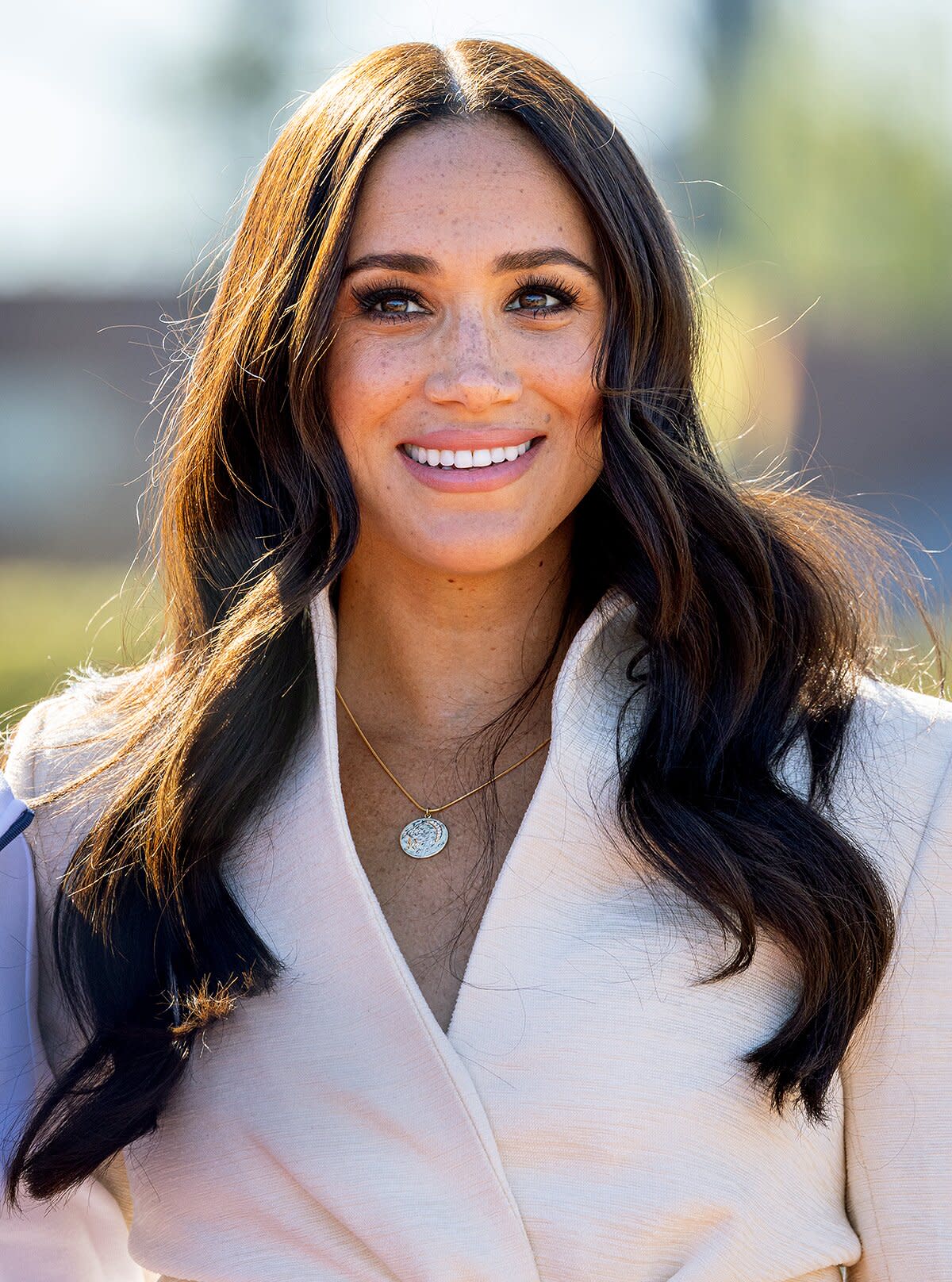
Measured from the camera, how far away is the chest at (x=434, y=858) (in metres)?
2.35

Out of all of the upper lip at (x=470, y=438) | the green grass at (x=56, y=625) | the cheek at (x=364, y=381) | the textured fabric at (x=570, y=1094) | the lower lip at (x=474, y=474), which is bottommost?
the green grass at (x=56, y=625)

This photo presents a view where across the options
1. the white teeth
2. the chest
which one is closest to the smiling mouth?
the white teeth

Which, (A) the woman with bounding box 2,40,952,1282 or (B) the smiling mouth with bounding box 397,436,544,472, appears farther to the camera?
(B) the smiling mouth with bounding box 397,436,544,472

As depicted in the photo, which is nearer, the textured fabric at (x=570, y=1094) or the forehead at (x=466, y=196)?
the textured fabric at (x=570, y=1094)

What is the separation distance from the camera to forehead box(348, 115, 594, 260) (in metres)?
2.35

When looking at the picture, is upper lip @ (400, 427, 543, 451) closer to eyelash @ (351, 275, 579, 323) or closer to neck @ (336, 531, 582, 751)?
eyelash @ (351, 275, 579, 323)

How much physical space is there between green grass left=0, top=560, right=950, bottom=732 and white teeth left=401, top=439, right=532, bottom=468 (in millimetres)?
628

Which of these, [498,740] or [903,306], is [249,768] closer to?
[498,740]

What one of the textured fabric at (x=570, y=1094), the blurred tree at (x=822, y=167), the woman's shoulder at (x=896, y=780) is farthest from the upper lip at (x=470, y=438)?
the blurred tree at (x=822, y=167)

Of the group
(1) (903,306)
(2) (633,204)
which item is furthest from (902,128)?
(2) (633,204)

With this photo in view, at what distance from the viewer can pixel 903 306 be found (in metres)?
21.4

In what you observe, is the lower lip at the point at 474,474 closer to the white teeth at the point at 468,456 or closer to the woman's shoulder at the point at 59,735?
the white teeth at the point at 468,456

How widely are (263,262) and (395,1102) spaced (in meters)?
1.26

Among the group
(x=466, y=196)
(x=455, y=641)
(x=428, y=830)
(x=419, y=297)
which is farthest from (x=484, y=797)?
(x=466, y=196)
